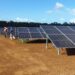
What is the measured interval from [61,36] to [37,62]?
5.27 meters

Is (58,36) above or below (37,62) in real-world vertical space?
above

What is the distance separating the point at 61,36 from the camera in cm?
2022

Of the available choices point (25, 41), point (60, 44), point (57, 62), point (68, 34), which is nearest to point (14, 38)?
point (25, 41)

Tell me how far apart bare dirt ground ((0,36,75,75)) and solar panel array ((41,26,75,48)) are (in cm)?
92

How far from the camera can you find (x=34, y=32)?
1072 inches

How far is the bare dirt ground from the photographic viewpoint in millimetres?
13538

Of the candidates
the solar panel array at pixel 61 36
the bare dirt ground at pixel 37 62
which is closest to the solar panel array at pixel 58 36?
the solar panel array at pixel 61 36

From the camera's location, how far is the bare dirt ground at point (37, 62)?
44.4 ft

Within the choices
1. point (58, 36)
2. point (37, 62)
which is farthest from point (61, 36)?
point (37, 62)

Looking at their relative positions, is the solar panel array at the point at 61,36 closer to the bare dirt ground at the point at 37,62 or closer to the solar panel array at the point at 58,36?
the solar panel array at the point at 58,36

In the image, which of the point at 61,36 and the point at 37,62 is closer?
the point at 37,62

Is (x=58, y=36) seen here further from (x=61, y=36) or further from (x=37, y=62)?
(x=37, y=62)

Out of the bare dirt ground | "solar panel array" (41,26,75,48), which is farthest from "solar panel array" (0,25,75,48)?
the bare dirt ground

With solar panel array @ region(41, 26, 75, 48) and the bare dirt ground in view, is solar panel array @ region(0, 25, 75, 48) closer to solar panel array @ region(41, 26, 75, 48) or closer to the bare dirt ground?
solar panel array @ region(41, 26, 75, 48)
